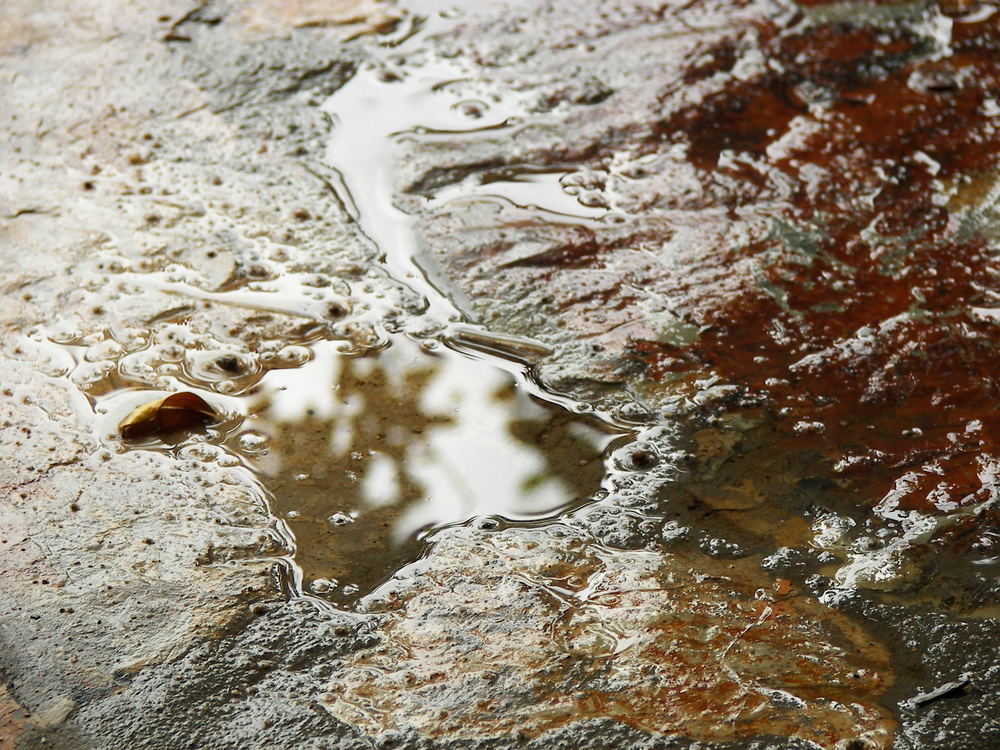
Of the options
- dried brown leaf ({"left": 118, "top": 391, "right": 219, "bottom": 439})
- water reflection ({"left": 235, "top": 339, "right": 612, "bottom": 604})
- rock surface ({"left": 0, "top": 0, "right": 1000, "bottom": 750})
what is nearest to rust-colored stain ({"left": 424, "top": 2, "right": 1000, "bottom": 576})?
rock surface ({"left": 0, "top": 0, "right": 1000, "bottom": 750})

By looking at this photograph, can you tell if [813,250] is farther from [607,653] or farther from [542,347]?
[607,653]

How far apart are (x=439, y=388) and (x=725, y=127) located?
1.24 metres

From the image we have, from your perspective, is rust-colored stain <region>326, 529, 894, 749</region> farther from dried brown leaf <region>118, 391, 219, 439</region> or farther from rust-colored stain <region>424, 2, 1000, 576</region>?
dried brown leaf <region>118, 391, 219, 439</region>

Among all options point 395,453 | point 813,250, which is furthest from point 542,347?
point 813,250

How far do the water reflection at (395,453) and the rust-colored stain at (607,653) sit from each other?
0.35 feet

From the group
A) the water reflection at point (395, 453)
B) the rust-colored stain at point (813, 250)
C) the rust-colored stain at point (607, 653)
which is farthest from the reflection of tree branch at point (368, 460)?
the rust-colored stain at point (813, 250)

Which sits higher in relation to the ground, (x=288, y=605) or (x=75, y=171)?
(x=75, y=171)

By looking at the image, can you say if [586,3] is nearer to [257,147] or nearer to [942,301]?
[257,147]

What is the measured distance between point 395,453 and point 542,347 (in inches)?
16.6

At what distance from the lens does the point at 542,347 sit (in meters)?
2.24

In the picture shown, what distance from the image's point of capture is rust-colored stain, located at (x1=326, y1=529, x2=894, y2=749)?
154 cm

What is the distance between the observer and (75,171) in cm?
272

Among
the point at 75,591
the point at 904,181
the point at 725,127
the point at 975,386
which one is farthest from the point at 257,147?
the point at 975,386

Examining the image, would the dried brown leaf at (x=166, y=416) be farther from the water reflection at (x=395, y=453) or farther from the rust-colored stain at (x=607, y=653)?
the rust-colored stain at (x=607, y=653)
